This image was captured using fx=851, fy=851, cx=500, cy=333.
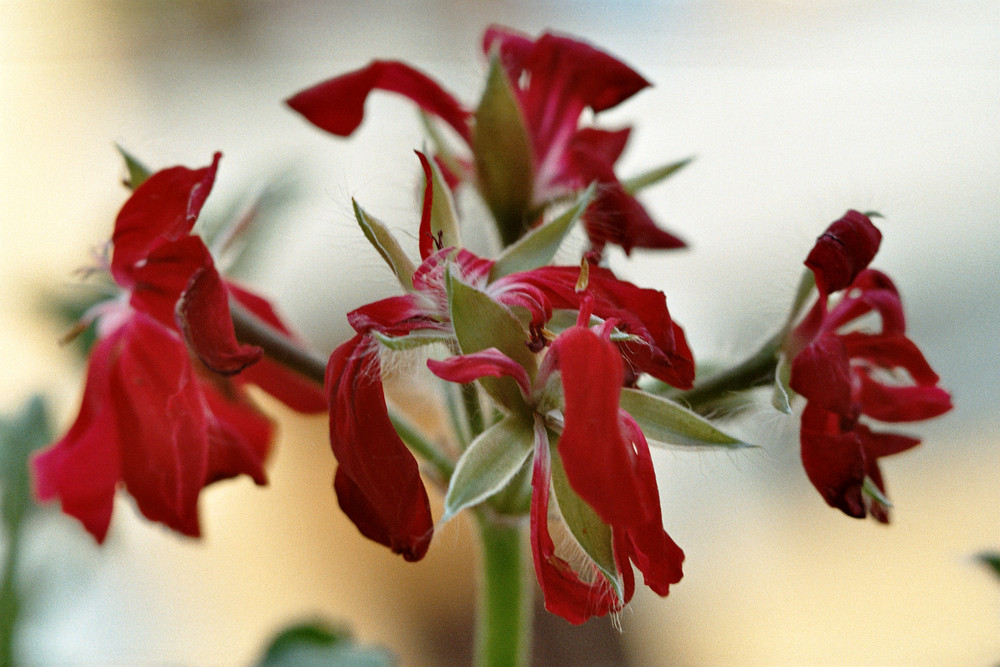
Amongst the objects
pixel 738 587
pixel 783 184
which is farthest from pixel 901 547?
pixel 783 184

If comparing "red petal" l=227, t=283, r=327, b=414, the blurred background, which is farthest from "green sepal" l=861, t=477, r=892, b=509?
the blurred background

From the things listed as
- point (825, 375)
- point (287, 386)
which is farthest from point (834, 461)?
point (287, 386)

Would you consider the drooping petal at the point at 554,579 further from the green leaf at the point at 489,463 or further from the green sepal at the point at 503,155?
the green sepal at the point at 503,155

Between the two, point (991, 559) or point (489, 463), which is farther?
point (991, 559)

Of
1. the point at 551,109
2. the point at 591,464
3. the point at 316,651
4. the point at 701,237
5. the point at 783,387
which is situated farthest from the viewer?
the point at 701,237

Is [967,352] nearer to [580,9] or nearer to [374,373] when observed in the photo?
[580,9]

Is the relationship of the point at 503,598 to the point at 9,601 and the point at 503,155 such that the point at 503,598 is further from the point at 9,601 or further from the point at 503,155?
the point at 9,601

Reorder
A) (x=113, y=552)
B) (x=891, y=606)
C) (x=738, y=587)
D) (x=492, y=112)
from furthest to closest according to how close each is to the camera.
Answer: (x=738, y=587), (x=891, y=606), (x=113, y=552), (x=492, y=112)
